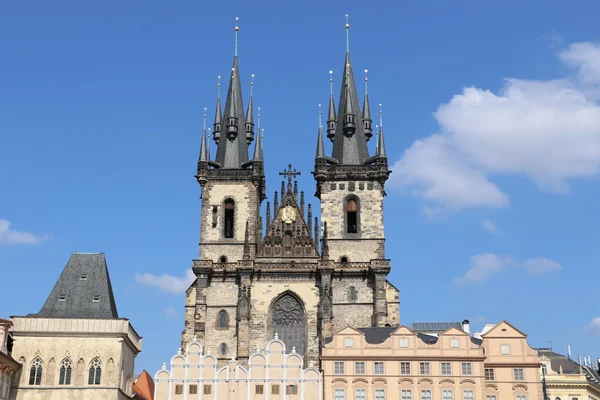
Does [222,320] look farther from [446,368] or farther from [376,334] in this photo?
[446,368]

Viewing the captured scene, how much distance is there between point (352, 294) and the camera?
6812cm

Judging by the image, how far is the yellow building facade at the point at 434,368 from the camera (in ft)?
174

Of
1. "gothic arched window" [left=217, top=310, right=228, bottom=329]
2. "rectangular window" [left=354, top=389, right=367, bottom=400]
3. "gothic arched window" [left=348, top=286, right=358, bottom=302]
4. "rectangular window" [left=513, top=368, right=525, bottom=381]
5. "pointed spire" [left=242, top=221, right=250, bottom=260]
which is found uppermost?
"pointed spire" [left=242, top=221, right=250, bottom=260]

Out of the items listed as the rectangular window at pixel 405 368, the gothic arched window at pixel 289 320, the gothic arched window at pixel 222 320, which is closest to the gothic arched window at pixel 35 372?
the gothic arched window at pixel 222 320

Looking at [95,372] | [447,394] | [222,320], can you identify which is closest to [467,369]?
[447,394]

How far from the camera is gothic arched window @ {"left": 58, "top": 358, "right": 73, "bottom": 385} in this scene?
162 ft

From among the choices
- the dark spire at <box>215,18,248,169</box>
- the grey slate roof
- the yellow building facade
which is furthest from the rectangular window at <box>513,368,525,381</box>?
the dark spire at <box>215,18,248,169</box>

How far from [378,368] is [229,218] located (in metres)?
24.0

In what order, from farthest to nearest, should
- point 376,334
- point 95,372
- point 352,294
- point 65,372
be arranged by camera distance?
point 352,294 < point 376,334 < point 95,372 < point 65,372

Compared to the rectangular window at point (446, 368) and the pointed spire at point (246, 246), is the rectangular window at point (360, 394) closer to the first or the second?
the rectangular window at point (446, 368)

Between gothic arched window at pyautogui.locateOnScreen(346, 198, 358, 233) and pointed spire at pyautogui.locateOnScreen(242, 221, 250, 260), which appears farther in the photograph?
gothic arched window at pyautogui.locateOnScreen(346, 198, 358, 233)

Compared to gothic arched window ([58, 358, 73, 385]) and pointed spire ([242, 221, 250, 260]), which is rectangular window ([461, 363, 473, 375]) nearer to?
pointed spire ([242, 221, 250, 260])

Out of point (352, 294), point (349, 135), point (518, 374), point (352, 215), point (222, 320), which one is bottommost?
point (518, 374)

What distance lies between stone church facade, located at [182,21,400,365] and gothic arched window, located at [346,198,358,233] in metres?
0.08
